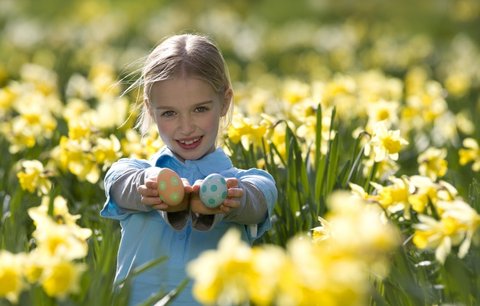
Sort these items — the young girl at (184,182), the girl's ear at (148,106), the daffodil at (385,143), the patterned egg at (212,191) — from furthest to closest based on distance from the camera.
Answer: the daffodil at (385,143), the girl's ear at (148,106), the young girl at (184,182), the patterned egg at (212,191)

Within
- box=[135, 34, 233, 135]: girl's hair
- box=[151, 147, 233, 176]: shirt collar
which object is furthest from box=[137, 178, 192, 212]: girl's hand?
box=[135, 34, 233, 135]: girl's hair

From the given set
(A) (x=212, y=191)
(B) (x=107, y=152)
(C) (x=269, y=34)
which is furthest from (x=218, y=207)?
(C) (x=269, y=34)

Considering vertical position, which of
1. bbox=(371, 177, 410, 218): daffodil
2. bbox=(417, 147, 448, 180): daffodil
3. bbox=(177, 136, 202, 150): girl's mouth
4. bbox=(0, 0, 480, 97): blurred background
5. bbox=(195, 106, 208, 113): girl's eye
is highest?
bbox=(195, 106, 208, 113): girl's eye

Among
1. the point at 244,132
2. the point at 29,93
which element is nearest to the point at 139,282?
the point at 244,132

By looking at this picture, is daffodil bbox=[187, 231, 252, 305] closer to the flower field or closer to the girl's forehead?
the flower field

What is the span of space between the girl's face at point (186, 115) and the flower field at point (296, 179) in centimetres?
32

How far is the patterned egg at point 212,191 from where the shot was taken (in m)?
2.32

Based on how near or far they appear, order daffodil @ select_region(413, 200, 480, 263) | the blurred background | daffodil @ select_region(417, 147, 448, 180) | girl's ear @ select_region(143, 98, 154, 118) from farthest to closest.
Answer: the blurred background
daffodil @ select_region(417, 147, 448, 180)
girl's ear @ select_region(143, 98, 154, 118)
daffodil @ select_region(413, 200, 480, 263)

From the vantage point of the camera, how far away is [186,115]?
266cm

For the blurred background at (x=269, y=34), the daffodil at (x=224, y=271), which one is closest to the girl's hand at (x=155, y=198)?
the daffodil at (x=224, y=271)

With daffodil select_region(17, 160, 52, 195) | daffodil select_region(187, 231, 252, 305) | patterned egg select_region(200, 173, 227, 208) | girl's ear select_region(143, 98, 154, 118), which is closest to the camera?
daffodil select_region(187, 231, 252, 305)

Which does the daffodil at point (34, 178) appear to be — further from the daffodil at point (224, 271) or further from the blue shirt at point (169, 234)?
the daffodil at point (224, 271)

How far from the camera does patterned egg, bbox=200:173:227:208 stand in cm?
232

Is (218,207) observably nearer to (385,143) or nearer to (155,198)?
(155,198)
